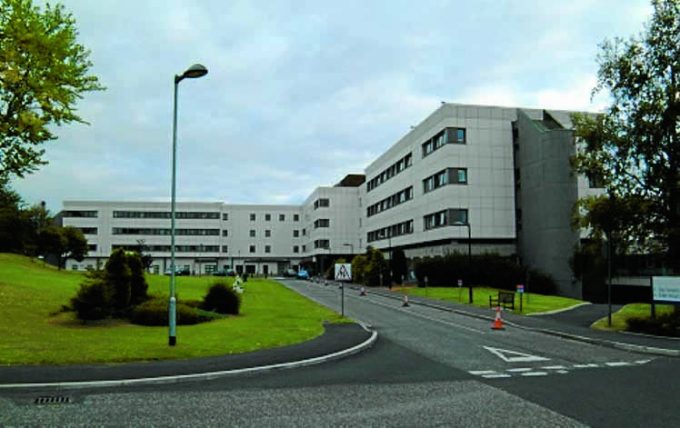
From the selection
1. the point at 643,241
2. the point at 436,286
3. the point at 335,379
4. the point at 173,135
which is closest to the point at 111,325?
the point at 173,135

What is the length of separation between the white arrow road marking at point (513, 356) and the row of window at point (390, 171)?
5234 centimetres

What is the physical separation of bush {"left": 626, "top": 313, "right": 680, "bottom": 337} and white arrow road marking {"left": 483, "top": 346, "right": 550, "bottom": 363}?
7227mm

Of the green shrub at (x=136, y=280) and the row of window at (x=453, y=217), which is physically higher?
the row of window at (x=453, y=217)

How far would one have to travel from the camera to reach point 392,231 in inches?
2940

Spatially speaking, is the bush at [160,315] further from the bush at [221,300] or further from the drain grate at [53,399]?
the drain grate at [53,399]

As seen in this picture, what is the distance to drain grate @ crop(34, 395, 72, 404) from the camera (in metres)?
9.38

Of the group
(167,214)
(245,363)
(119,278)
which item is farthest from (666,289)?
(167,214)

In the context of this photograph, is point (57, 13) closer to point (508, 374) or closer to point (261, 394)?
point (261, 394)

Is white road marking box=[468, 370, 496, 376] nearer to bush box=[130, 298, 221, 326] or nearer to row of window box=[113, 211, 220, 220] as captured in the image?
bush box=[130, 298, 221, 326]

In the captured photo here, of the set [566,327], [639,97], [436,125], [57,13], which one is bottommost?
[566,327]

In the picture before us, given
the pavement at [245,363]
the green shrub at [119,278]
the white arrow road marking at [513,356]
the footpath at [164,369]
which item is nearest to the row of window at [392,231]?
the pavement at [245,363]

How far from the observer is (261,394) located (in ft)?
33.6

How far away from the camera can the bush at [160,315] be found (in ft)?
72.7

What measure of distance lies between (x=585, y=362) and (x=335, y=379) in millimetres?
6802
